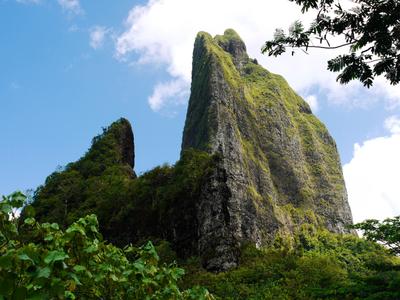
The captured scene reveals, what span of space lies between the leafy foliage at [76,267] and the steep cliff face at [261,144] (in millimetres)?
55123

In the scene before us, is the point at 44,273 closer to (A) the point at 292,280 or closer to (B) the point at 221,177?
(B) the point at 221,177

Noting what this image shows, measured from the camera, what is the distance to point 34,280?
277 cm

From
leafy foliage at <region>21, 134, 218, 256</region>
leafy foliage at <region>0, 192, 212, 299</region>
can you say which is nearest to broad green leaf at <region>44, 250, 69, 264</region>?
leafy foliage at <region>0, 192, 212, 299</region>

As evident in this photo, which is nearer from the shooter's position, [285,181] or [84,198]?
[84,198]

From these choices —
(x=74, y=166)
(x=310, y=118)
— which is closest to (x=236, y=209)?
(x=74, y=166)

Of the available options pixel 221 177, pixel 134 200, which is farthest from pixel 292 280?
pixel 134 200

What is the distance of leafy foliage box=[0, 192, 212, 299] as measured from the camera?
9.25 ft

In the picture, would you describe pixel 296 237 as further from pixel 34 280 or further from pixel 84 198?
pixel 34 280

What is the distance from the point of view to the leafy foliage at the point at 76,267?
2.82 metres

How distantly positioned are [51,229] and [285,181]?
8720 centimetres

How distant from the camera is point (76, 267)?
151 inches

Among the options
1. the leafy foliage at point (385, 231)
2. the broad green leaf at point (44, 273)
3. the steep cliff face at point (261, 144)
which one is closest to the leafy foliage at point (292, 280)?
the leafy foliage at point (385, 231)

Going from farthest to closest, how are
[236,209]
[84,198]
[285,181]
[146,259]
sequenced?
[285,181]
[236,209]
[84,198]
[146,259]

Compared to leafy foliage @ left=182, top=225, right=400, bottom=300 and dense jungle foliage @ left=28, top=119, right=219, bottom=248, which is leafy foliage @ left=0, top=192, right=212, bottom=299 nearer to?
leafy foliage @ left=182, top=225, right=400, bottom=300
